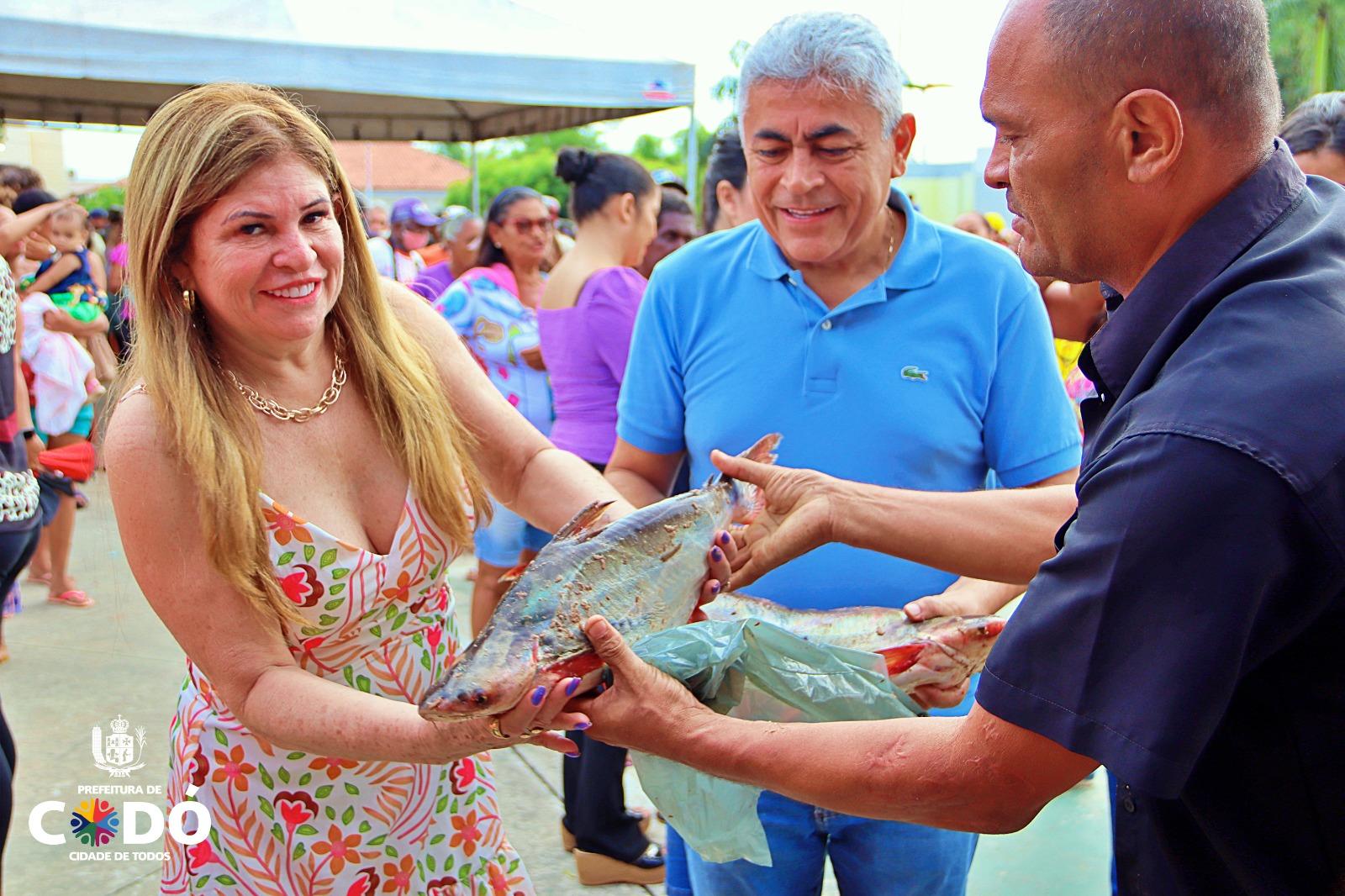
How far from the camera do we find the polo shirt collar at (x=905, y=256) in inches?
89.7

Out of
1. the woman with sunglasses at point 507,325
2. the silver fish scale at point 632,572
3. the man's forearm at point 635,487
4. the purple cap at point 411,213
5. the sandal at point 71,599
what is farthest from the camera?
the purple cap at point 411,213

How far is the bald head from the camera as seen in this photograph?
1.20m

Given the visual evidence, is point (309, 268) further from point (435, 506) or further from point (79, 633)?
point (79, 633)

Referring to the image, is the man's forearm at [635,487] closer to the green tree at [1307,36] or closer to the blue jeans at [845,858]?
the blue jeans at [845,858]

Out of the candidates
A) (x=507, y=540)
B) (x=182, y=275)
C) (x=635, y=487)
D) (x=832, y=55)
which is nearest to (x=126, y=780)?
(x=507, y=540)

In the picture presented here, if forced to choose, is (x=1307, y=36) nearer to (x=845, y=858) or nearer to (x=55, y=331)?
(x=55, y=331)

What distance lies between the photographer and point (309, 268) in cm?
199

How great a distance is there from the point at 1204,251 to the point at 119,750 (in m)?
5.06

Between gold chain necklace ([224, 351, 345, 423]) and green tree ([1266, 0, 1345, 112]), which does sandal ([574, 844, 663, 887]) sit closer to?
gold chain necklace ([224, 351, 345, 423])

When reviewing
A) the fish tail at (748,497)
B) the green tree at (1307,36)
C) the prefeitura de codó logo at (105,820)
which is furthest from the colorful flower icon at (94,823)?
the green tree at (1307,36)

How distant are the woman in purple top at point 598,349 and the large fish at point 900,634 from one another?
6.28 ft

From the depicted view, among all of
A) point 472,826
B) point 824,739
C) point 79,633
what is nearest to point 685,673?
point 824,739

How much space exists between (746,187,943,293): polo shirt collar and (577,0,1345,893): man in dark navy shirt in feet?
2.53

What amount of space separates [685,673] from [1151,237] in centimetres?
93
